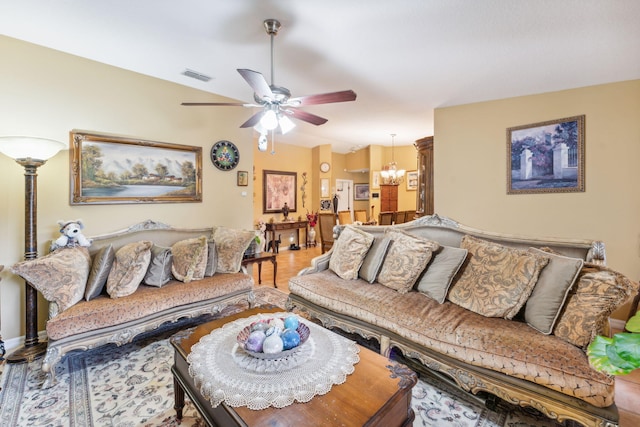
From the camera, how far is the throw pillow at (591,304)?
1.47 meters

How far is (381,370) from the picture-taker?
52.4 inches

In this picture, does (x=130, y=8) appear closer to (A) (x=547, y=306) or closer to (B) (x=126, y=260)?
(B) (x=126, y=260)

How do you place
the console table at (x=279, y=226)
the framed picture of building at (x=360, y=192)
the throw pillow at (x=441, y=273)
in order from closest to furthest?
the throw pillow at (x=441, y=273) < the console table at (x=279, y=226) < the framed picture of building at (x=360, y=192)

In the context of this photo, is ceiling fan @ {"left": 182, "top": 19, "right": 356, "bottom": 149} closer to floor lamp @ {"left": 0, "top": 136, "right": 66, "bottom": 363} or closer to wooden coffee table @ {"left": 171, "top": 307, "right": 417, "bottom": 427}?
floor lamp @ {"left": 0, "top": 136, "right": 66, "bottom": 363}

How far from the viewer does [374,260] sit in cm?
269

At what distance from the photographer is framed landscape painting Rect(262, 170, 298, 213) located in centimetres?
660

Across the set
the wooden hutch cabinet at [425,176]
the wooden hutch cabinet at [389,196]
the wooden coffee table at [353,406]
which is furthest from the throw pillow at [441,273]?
the wooden hutch cabinet at [389,196]

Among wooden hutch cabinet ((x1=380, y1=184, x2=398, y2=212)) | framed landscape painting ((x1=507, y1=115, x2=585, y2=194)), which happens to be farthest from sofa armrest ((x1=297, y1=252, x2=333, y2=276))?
wooden hutch cabinet ((x1=380, y1=184, x2=398, y2=212))

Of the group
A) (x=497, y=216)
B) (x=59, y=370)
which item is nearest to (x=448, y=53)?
(x=497, y=216)

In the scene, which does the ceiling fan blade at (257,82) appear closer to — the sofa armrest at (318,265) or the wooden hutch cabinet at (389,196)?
the sofa armrest at (318,265)

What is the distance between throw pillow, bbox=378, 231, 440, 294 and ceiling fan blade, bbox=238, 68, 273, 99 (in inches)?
67.9

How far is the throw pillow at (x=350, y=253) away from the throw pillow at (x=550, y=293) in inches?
53.4

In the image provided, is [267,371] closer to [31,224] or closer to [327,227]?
[31,224]

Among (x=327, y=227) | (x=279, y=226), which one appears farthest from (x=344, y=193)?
(x=327, y=227)
